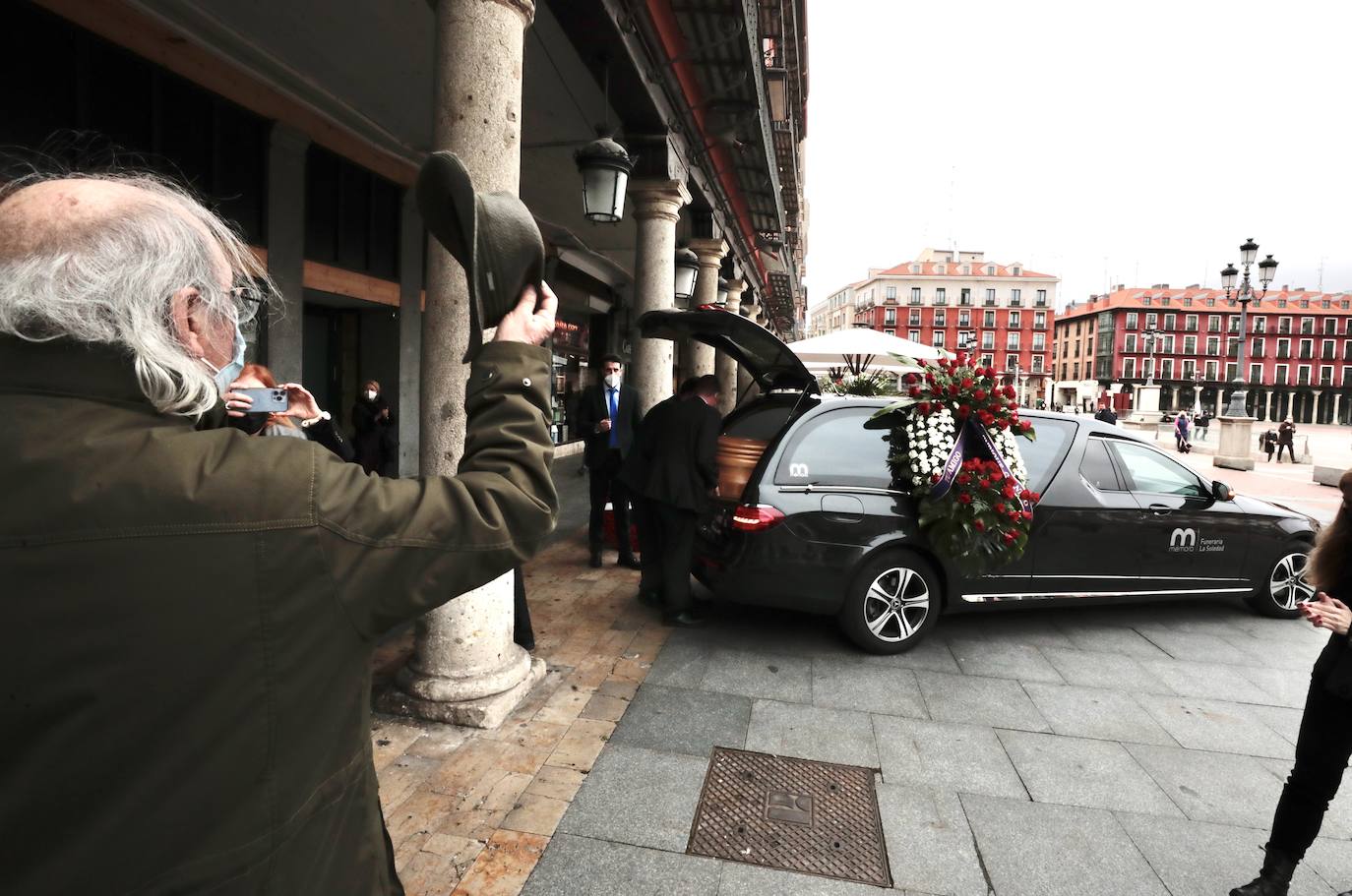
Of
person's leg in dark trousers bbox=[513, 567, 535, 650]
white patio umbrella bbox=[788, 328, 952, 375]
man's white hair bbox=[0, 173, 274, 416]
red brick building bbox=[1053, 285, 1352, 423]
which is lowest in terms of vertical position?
person's leg in dark trousers bbox=[513, 567, 535, 650]

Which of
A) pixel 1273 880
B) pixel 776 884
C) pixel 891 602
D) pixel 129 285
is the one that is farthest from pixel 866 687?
pixel 129 285

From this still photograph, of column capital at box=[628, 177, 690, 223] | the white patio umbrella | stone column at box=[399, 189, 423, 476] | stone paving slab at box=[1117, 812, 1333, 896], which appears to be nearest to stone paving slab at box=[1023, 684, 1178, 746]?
stone paving slab at box=[1117, 812, 1333, 896]

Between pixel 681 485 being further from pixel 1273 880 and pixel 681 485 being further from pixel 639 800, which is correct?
pixel 1273 880

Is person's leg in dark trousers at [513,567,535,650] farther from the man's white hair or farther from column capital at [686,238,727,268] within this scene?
column capital at [686,238,727,268]

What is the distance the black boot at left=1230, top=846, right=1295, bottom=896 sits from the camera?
2795 millimetres

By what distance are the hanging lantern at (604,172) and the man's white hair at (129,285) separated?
519cm

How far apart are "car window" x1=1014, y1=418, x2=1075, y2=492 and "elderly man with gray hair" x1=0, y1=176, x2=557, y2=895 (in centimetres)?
535

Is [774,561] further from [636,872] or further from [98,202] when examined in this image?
[98,202]

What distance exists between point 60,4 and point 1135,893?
26.3ft

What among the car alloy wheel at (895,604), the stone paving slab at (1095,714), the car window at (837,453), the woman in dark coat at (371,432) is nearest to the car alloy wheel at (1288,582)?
the stone paving slab at (1095,714)

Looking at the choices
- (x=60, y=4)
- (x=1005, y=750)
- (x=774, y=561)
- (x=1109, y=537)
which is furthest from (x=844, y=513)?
(x=60, y=4)

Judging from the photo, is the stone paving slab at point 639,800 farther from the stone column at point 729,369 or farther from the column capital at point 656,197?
the stone column at point 729,369

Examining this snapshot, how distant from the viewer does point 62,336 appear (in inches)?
37.9

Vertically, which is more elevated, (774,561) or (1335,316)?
(1335,316)
